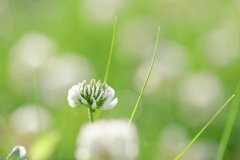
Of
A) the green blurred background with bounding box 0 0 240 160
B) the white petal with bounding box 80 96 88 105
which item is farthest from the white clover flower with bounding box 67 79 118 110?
the green blurred background with bounding box 0 0 240 160

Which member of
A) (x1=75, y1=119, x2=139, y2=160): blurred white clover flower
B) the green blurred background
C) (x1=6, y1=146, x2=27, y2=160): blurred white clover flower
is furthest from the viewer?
the green blurred background

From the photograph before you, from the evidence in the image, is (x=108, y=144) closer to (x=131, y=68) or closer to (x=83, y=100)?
(x=83, y=100)

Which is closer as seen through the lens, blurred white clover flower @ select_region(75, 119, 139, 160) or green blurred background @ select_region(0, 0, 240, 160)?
blurred white clover flower @ select_region(75, 119, 139, 160)

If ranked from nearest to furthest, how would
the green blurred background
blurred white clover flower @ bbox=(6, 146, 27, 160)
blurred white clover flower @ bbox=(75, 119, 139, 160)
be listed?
blurred white clover flower @ bbox=(75, 119, 139, 160)
blurred white clover flower @ bbox=(6, 146, 27, 160)
the green blurred background

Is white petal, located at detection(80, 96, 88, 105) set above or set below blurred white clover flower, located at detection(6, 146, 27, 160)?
above

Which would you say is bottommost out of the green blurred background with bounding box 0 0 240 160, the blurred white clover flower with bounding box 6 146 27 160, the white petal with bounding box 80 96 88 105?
the blurred white clover flower with bounding box 6 146 27 160

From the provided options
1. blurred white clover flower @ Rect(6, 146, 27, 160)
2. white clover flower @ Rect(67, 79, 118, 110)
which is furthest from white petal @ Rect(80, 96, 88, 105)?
blurred white clover flower @ Rect(6, 146, 27, 160)

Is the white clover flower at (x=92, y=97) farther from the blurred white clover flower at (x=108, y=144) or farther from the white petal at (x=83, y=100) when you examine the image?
the blurred white clover flower at (x=108, y=144)

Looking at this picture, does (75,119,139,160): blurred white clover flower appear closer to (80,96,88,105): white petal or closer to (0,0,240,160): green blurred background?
(80,96,88,105): white petal

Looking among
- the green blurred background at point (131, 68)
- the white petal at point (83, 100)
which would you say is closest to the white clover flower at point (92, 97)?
the white petal at point (83, 100)
